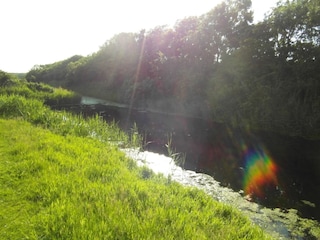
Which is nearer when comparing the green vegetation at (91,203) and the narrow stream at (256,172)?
the green vegetation at (91,203)

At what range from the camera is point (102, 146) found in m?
11.7

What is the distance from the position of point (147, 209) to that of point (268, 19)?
33.5 metres

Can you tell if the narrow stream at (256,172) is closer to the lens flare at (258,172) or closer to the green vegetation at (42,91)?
the lens flare at (258,172)

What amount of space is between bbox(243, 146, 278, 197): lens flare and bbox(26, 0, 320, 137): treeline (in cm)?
1031

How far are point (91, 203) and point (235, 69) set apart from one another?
32.0 metres

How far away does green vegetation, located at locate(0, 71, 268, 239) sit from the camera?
4.47 metres

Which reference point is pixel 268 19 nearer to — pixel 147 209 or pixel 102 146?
pixel 102 146

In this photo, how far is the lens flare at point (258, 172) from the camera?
10841mm

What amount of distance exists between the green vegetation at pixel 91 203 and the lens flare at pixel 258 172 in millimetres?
4413

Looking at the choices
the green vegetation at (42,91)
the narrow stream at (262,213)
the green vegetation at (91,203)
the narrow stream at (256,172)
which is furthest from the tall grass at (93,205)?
the green vegetation at (42,91)

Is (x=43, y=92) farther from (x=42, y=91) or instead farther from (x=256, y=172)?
(x=256, y=172)

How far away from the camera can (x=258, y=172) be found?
13.1 m

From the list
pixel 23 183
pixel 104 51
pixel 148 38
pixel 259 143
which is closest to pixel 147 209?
pixel 23 183

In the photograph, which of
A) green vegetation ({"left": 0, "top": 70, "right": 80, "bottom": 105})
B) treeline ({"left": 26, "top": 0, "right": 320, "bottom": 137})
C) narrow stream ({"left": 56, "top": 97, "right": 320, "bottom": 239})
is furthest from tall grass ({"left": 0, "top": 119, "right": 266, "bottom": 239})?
green vegetation ({"left": 0, "top": 70, "right": 80, "bottom": 105})
